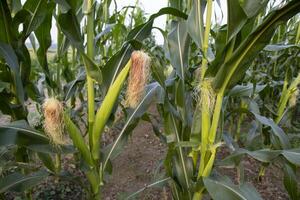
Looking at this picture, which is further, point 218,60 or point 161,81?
point 161,81

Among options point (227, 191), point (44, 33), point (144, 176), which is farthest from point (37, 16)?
point (144, 176)

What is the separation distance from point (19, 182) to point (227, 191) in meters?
0.91

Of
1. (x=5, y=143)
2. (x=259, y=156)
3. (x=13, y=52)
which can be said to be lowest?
(x=259, y=156)

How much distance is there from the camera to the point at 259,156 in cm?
115

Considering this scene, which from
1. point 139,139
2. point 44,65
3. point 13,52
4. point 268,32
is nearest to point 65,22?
point 13,52

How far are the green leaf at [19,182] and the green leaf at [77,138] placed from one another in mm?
254

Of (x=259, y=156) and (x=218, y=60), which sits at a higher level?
(x=218, y=60)

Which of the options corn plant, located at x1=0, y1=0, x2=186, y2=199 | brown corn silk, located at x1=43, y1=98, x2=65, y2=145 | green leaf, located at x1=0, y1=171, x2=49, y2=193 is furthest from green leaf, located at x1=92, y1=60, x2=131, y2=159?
green leaf, located at x1=0, y1=171, x2=49, y2=193

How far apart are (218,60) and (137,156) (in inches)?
79.0

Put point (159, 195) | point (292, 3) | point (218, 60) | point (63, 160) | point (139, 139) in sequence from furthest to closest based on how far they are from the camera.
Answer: point (139, 139) < point (63, 160) < point (159, 195) < point (218, 60) < point (292, 3)

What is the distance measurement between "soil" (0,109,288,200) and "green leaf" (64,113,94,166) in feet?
2.49

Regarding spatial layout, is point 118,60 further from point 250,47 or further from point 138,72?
point 250,47

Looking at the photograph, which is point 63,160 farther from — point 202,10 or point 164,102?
point 202,10

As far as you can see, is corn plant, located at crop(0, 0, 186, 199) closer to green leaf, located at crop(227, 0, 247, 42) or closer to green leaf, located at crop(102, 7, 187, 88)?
green leaf, located at crop(102, 7, 187, 88)
